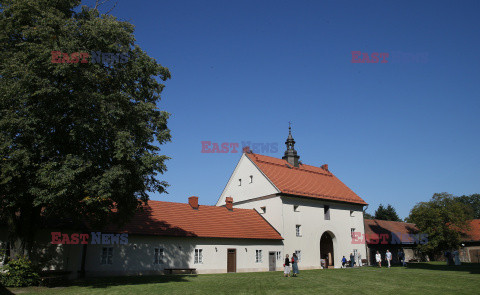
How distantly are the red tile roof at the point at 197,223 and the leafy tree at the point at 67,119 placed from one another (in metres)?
6.82

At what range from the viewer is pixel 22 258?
16844 mm

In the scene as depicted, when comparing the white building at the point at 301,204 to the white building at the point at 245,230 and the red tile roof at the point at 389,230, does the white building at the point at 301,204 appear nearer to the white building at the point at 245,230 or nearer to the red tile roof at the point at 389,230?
the white building at the point at 245,230

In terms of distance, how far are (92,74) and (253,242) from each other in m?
20.4

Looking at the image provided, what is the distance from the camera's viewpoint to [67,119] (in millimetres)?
16500

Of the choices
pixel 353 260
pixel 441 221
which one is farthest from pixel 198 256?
pixel 441 221

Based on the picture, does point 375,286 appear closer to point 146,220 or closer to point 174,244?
point 174,244

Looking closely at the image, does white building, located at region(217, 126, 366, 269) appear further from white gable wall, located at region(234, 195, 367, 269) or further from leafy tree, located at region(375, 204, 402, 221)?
leafy tree, located at region(375, 204, 402, 221)

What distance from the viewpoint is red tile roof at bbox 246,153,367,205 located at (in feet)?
118

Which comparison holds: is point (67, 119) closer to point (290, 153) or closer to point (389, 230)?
point (290, 153)

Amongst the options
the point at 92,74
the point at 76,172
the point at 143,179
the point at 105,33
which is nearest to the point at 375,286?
the point at 143,179

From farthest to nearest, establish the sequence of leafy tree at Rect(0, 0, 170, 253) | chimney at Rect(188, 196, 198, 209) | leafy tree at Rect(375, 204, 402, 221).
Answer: leafy tree at Rect(375, 204, 402, 221)
chimney at Rect(188, 196, 198, 209)
leafy tree at Rect(0, 0, 170, 253)

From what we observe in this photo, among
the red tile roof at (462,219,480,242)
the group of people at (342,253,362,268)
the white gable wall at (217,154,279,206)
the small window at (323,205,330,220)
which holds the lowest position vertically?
the group of people at (342,253,362,268)

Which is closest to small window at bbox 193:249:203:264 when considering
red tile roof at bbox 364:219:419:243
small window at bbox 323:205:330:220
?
small window at bbox 323:205:330:220

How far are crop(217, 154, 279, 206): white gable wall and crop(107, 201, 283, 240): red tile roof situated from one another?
2.61 meters
